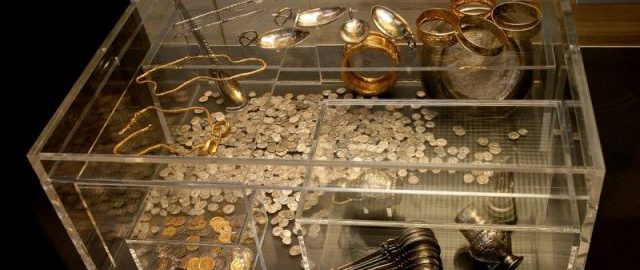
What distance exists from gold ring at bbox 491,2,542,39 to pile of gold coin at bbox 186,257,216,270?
0.82m

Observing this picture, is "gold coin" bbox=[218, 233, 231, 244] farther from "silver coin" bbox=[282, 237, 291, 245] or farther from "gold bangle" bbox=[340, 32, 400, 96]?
"gold bangle" bbox=[340, 32, 400, 96]

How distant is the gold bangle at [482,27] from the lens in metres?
1.70

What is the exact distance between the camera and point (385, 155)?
1615mm

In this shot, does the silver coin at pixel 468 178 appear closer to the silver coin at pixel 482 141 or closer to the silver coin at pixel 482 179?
the silver coin at pixel 482 179

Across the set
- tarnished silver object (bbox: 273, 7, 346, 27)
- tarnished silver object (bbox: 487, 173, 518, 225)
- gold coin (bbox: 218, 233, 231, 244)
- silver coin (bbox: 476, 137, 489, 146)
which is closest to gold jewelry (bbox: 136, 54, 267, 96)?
tarnished silver object (bbox: 273, 7, 346, 27)

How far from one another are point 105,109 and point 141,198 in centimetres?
23

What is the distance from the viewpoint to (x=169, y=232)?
5.41 feet

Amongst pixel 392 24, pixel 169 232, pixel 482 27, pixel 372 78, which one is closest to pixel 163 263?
pixel 169 232

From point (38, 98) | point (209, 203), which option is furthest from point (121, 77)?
point (209, 203)

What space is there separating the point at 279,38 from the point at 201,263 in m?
0.60

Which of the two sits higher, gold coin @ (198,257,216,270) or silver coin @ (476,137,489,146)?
silver coin @ (476,137,489,146)

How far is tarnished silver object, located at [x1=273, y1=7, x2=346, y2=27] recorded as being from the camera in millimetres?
1915

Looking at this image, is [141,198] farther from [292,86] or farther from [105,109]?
[292,86]

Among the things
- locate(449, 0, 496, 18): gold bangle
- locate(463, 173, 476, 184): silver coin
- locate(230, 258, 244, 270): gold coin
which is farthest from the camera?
locate(449, 0, 496, 18): gold bangle
